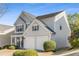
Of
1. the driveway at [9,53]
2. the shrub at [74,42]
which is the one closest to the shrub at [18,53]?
the driveway at [9,53]

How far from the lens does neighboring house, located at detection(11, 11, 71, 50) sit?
5305mm

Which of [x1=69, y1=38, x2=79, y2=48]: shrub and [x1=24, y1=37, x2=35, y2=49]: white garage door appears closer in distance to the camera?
[x1=69, y1=38, x2=79, y2=48]: shrub

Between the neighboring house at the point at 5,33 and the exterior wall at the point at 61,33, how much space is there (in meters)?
0.68

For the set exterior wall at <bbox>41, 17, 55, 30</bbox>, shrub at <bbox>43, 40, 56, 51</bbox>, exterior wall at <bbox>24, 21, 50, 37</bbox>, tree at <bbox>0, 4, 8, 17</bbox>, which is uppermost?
tree at <bbox>0, 4, 8, 17</bbox>

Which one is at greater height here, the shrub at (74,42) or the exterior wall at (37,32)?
the exterior wall at (37,32)

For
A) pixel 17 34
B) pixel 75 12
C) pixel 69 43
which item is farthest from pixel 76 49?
pixel 17 34

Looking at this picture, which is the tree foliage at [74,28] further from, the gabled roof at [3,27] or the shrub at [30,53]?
the gabled roof at [3,27]

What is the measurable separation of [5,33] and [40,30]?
21.3 inches

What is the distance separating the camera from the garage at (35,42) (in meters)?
5.35

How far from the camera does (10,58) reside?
17.4ft

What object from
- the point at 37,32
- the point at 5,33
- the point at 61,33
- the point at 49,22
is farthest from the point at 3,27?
the point at 61,33

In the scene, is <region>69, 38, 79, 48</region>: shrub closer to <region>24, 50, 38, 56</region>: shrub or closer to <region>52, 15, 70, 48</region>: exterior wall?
<region>52, 15, 70, 48</region>: exterior wall

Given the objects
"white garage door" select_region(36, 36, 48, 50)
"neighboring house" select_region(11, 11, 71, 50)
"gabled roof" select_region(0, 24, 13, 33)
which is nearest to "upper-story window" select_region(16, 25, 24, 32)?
"neighboring house" select_region(11, 11, 71, 50)

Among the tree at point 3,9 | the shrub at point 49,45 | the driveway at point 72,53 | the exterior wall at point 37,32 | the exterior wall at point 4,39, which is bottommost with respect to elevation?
the driveway at point 72,53
